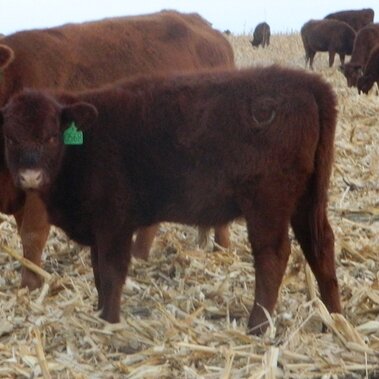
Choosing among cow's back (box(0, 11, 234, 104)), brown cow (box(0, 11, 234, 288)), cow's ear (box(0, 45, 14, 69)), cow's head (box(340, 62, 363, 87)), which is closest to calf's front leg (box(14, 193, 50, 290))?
brown cow (box(0, 11, 234, 288))

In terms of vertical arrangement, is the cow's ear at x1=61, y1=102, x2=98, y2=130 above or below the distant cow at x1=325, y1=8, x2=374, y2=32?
above

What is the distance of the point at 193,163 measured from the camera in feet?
20.0

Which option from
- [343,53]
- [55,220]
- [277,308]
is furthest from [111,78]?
[343,53]

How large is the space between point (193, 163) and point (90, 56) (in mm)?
2663

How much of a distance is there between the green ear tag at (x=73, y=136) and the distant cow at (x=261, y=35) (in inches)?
1443

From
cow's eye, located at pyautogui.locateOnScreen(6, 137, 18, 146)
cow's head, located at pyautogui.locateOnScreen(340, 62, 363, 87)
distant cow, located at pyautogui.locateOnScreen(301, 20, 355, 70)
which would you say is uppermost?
cow's eye, located at pyautogui.locateOnScreen(6, 137, 18, 146)

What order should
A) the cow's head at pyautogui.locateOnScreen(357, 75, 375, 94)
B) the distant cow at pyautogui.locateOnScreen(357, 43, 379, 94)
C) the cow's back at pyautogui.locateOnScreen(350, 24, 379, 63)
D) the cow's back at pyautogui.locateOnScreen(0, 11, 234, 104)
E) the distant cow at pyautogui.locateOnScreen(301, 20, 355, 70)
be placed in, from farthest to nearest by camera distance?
the distant cow at pyautogui.locateOnScreen(301, 20, 355, 70)
the cow's back at pyautogui.locateOnScreen(350, 24, 379, 63)
the distant cow at pyautogui.locateOnScreen(357, 43, 379, 94)
the cow's head at pyautogui.locateOnScreen(357, 75, 375, 94)
the cow's back at pyautogui.locateOnScreen(0, 11, 234, 104)

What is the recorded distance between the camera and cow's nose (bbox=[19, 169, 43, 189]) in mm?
5965

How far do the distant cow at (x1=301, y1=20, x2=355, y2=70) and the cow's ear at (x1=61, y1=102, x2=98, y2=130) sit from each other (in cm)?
3466

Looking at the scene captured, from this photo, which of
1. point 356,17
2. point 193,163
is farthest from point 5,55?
point 356,17

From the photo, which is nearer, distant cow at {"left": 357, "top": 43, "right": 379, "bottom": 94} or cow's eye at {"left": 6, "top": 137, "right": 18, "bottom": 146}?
cow's eye at {"left": 6, "top": 137, "right": 18, "bottom": 146}

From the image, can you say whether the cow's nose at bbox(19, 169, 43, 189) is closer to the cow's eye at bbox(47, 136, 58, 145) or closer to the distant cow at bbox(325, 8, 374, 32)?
the cow's eye at bbox(47, 136, 58, 145)

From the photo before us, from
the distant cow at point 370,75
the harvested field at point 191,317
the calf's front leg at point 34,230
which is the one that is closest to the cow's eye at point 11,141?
the harvested field at point 191,317

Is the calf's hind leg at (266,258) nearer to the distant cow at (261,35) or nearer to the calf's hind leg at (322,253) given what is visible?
the calf's hind leg at (322,253)
